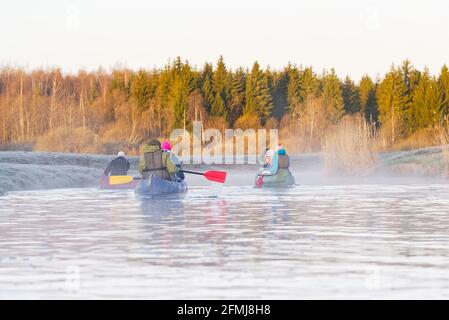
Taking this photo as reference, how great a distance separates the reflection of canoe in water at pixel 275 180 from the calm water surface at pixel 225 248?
5680mm

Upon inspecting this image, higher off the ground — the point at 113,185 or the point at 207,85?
the point at 207,85

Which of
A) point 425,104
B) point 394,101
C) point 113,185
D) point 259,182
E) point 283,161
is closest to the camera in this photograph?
point 113,185

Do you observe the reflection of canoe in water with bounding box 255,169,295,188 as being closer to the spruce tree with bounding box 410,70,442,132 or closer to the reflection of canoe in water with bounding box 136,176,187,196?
the reflection of canoe in water with bounding box 136,176,187,196

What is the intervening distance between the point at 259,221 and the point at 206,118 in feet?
249

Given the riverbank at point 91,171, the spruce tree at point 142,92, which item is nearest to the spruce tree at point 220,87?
the spruce tree at point 142,92

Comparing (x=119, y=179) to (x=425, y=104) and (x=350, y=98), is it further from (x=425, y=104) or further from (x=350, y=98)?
(x=350, y=98)

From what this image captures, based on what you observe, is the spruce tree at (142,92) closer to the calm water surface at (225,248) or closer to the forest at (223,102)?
the forest at (223,102)

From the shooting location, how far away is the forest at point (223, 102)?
3354 inches

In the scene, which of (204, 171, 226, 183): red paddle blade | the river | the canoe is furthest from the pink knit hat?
the river

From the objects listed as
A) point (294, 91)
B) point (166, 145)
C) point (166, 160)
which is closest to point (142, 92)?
point (294, 91)

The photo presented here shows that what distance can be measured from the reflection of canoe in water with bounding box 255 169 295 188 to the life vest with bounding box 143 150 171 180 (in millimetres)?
4963

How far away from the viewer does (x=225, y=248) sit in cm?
1313

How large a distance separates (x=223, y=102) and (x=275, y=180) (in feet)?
218

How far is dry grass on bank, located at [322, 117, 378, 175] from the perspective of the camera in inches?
1389
